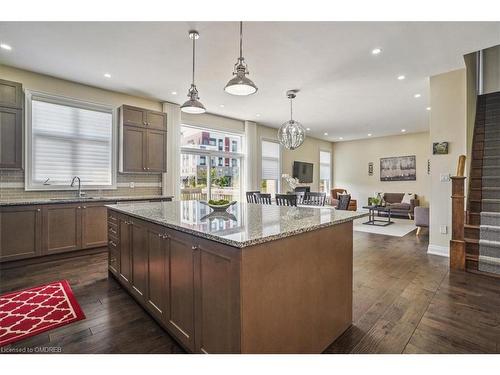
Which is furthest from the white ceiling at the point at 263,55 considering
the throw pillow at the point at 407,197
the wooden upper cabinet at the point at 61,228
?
the throw pillow at the point at 407,197

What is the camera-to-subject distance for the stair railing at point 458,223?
344cm

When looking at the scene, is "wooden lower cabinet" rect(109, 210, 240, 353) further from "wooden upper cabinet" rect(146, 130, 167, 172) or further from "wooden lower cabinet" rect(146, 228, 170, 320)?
"wooden upper cabinet" rect(146, 130, 167, 172)

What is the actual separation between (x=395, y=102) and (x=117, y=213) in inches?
228

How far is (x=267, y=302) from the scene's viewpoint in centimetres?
140

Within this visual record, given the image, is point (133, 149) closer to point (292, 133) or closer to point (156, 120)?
point (156, 120)

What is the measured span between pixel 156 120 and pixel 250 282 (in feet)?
15.3

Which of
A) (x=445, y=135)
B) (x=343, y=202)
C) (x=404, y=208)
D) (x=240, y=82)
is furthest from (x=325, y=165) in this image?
(x=240, y=82)

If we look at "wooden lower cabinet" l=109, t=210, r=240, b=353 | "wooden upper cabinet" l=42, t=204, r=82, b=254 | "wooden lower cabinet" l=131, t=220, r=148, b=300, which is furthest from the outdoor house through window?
"wooden lower cabinet" l=109, t=210, r=240, b=353

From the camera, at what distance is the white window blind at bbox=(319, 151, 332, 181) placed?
35.4 feet

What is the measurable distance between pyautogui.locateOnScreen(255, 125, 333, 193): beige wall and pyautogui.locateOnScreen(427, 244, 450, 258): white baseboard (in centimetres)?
458

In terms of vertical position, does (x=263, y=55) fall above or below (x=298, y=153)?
above

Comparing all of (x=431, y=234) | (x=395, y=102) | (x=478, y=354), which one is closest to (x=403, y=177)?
(x=395, y=102)

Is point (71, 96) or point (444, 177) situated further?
point (71, 96)

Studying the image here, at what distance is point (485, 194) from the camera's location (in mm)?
4004
